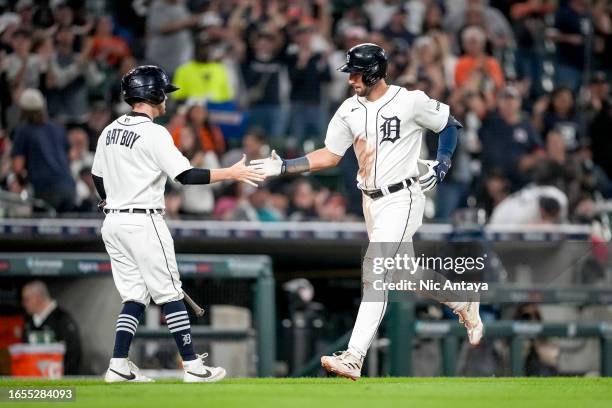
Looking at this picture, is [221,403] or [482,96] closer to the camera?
[221,403]

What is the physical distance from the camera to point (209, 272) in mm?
10367

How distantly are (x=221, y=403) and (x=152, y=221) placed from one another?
1723 millimetres

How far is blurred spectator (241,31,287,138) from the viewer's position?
555 inches

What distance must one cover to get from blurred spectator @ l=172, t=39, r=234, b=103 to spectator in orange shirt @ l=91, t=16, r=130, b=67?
28.0 inches

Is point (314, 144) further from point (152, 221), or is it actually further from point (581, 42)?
point (152, 221)

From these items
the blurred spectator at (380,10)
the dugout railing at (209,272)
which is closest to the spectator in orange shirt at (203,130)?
the dugout railing at (209,272)

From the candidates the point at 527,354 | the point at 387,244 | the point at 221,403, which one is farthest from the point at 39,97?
the point at 221,403

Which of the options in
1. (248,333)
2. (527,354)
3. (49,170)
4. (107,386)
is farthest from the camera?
(49,170)

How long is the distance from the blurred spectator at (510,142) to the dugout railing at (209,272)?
4256 mm

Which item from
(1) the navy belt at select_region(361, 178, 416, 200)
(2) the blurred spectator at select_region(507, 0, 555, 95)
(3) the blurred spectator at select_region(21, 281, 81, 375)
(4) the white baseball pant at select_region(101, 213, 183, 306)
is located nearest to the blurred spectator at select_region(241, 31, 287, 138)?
(2) the blurred spectator at select_region(507, 0, 555, 95)

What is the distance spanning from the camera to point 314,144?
13.9 metres

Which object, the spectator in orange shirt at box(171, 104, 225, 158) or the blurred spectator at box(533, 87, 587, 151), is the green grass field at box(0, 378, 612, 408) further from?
the blurred spectator at box(533, 87, 587, 151)

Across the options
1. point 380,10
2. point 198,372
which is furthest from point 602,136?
point 198,372

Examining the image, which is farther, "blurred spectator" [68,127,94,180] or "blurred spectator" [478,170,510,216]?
"blurred spectator" [478,170,510,216]
